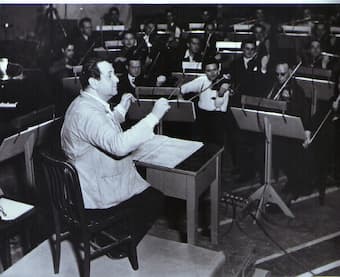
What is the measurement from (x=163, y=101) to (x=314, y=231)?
121 cm

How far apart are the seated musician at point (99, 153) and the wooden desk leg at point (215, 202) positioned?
0.41m

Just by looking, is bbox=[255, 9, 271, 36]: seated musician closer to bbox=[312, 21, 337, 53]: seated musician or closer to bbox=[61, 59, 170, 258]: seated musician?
bbox=[312, 21, 337, 53]: seated musician

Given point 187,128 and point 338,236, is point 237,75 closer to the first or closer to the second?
point 187,128

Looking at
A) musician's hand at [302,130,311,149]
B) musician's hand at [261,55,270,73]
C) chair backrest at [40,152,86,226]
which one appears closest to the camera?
chair backrest at [40,152,86,226]

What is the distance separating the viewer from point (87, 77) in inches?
82.4

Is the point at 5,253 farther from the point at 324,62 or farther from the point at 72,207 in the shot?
the point at 324,62

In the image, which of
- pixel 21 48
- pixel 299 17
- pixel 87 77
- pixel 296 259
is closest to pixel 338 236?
pixel 296 259

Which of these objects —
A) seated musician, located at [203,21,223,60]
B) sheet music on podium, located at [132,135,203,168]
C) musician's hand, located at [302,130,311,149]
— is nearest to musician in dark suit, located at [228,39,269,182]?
seated musician, located at [203,21,223,60]

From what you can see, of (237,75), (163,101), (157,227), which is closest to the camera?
(163,101)

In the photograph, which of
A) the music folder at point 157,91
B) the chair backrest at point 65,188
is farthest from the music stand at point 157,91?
the chair backrest at point 65,188

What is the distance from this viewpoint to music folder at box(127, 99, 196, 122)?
2371 millimetres

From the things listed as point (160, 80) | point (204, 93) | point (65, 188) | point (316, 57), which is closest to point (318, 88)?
point (316, 57)

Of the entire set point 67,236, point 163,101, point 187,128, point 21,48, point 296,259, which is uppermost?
point 21,48

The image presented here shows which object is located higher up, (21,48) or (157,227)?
(21,48)
